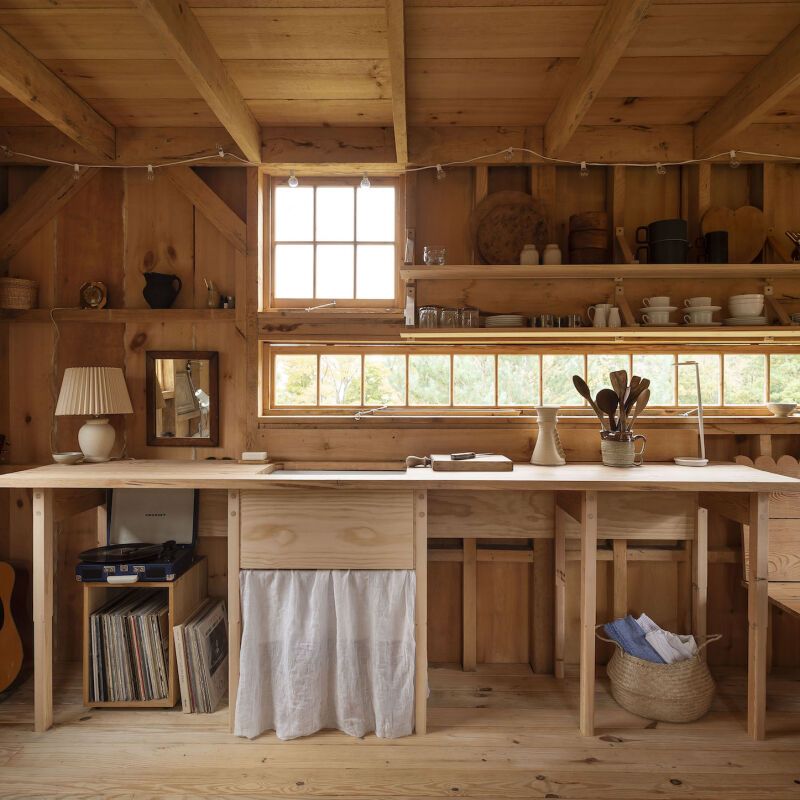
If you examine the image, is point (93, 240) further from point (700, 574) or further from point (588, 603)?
point (700, 574)

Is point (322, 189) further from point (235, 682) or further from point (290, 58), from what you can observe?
point (235, 682)

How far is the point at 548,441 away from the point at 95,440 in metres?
2.21

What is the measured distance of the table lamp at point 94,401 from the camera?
2.71m

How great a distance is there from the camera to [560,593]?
2795 millimetres

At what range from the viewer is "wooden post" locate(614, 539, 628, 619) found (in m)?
2.85

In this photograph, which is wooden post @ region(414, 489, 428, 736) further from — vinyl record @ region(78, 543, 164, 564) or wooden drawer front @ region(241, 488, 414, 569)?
vinyl record @ region(78, 543, 164, 564)

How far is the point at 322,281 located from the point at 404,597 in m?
1.72

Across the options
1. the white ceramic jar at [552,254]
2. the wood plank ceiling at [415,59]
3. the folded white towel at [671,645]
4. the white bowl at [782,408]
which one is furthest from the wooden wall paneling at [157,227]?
the white bowl at [782,408]

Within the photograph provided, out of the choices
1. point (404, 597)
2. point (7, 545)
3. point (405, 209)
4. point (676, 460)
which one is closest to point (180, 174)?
point (405, 209)

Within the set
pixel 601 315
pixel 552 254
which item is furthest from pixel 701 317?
pixel 552 254

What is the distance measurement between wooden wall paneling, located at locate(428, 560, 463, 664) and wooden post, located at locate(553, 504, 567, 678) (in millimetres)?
479

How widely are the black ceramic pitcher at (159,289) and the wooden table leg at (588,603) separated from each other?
2228mm

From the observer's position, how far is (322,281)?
3094mm

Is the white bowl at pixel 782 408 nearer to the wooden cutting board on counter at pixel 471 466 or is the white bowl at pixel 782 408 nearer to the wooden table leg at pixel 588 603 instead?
the wooden table leg at pixel 588 603
